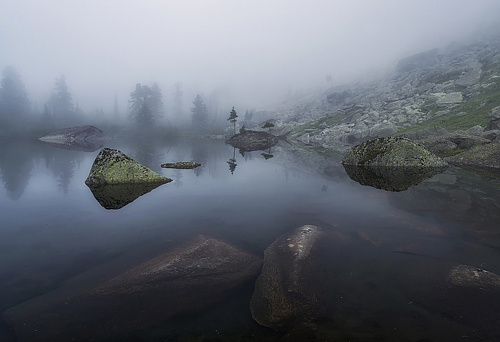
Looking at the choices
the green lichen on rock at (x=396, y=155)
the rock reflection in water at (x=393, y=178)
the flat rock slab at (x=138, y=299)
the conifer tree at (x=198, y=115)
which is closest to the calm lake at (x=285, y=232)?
the flat rock slab at (x=138, y=299)

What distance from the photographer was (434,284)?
20.9 ft

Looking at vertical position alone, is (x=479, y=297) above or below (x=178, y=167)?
above

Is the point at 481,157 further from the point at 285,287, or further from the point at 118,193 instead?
the point at 118,193

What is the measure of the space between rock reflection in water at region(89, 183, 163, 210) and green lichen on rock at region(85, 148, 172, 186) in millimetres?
695

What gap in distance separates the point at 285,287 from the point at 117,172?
53.1 feet

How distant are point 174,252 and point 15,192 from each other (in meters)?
14.2

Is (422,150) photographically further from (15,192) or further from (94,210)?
(15,192)

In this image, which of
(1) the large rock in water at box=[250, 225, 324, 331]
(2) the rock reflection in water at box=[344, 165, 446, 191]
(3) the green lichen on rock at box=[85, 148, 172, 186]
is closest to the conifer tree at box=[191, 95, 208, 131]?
(3) the green lichen on rock at box=[85, 148, 172, 186]

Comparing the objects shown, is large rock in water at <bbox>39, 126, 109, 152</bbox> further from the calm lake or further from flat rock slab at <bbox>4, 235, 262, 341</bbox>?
flat rock slab at <bbox>4, 235, 262, 341</bbox>

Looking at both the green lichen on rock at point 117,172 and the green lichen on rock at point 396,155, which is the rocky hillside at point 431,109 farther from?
the green lichen on rock at point 117,172

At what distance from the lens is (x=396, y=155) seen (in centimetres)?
2670

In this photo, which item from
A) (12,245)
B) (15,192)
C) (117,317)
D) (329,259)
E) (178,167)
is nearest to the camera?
(117,317)

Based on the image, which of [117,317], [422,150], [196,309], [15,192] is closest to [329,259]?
[196,309]

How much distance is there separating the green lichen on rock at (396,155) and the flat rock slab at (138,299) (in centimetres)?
2432
